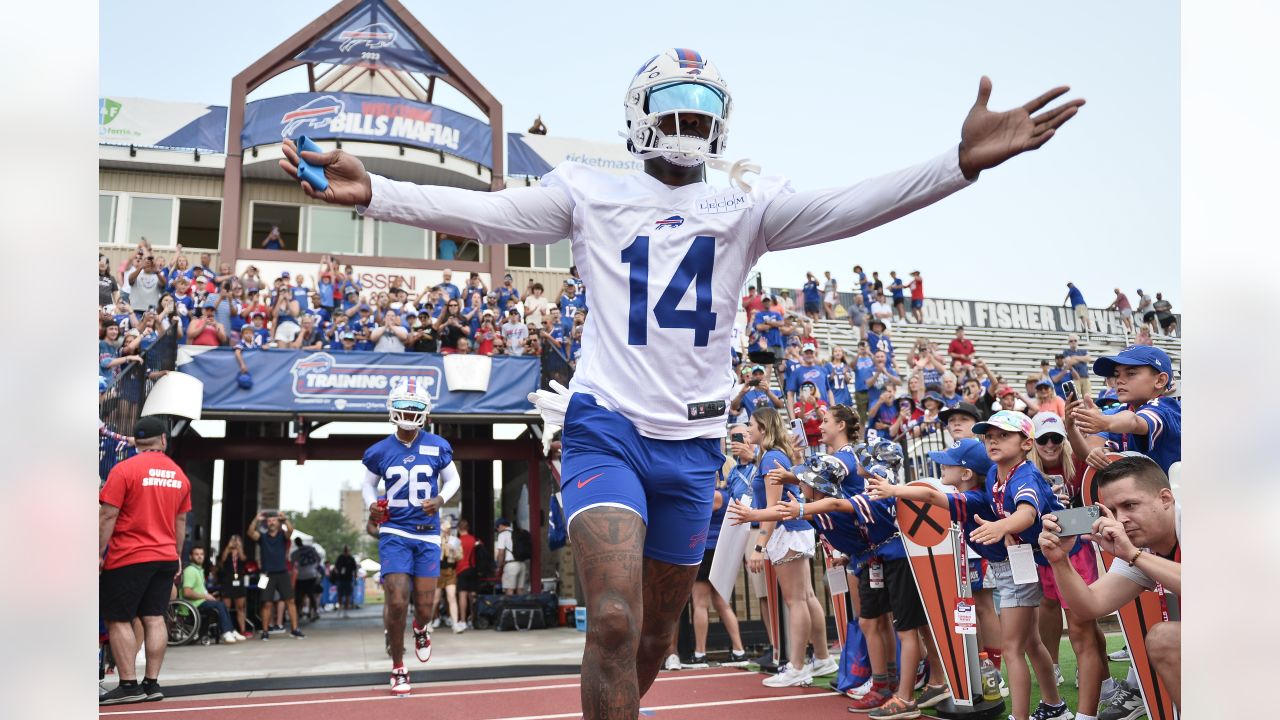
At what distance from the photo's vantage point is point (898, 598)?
658cm

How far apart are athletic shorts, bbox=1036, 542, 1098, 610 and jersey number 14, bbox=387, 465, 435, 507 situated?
505 centimetres

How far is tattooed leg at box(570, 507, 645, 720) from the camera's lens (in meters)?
2.98

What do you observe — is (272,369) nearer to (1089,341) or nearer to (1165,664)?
(1165,664)

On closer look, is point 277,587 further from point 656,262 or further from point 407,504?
point 656,262

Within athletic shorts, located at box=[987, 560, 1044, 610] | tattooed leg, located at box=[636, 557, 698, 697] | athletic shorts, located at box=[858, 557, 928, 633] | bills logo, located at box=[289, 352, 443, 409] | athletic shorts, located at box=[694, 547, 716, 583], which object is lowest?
athletic shorts, located at box=[694, 547, 716, 583]

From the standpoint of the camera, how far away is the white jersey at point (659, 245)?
11.4ft

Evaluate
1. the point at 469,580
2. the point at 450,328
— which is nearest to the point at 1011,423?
the point at 450,328

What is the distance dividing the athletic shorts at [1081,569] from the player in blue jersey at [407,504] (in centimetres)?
482

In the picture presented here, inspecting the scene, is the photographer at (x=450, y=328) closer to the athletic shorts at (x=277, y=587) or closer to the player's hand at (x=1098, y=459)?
the athletic shorts at (x=277, y=587)

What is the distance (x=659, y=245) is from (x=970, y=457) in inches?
140

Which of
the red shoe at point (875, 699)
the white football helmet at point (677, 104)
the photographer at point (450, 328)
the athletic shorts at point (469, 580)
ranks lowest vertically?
the athletic shorts at point (469, 580)

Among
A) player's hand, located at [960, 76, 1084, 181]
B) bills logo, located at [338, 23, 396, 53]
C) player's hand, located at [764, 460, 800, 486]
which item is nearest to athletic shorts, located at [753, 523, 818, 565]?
player's hand, located at [764, 460, 800, 486]

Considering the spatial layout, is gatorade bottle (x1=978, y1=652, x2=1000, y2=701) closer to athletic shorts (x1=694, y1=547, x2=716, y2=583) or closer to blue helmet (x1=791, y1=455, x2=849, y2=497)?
blue helmet (x1=791, y1=455, x2=849, y2=497)

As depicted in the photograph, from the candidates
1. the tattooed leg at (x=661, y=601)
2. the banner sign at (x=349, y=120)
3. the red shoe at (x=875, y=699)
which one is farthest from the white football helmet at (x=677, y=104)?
the banner sign at (x=349, y=120)
